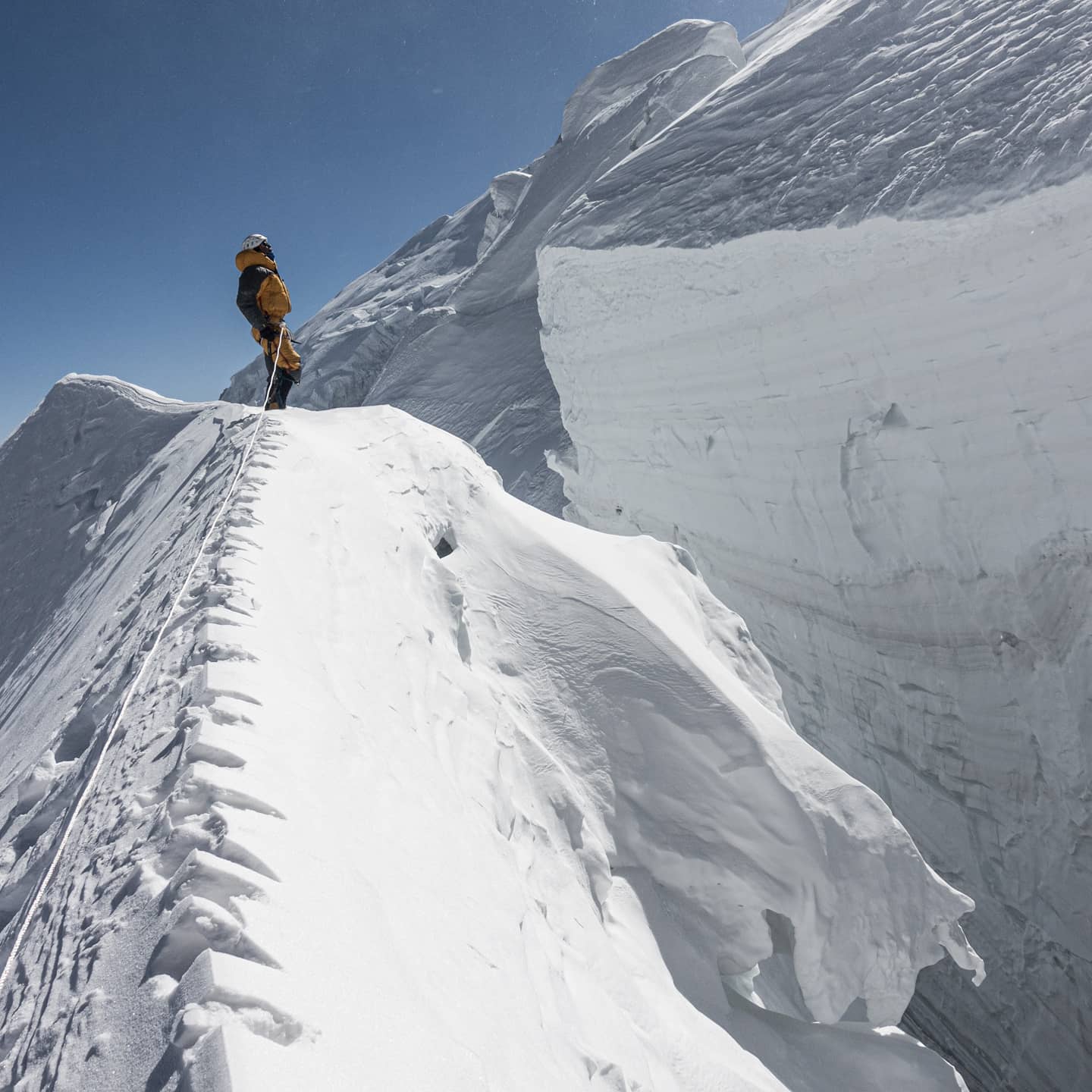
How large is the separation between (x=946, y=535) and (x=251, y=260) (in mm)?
4938

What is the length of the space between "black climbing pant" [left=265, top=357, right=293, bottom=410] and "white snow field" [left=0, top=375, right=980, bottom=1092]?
40cm

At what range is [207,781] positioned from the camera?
1256mm

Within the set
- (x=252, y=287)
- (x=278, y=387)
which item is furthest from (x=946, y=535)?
(x=252, y=287)

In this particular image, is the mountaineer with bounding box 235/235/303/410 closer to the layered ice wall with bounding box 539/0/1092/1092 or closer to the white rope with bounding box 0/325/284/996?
the white rope with bounding box 0/325/284/996

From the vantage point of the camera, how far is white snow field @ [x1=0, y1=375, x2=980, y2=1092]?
3.41ft

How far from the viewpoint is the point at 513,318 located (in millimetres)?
13484

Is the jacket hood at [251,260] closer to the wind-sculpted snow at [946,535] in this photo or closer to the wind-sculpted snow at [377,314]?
the wind-sculpted snow at [946,535]

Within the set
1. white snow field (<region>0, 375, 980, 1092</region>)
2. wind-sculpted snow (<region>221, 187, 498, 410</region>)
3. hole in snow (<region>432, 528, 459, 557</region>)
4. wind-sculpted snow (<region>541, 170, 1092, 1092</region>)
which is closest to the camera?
white snow field (<region>0, 375, 980, 1092</region>)

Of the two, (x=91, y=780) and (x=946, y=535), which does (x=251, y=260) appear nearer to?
(x=91, y=780)

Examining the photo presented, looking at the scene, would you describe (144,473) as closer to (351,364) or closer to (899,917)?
(899,917)

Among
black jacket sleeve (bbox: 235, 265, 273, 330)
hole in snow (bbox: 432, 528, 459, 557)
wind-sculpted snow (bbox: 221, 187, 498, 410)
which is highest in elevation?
wind-sculpted snow (bbox: 221, 187, 498, 410)

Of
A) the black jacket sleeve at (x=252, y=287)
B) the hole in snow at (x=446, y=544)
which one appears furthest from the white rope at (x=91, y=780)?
the black jacket sleeve at (x=252, y=287)

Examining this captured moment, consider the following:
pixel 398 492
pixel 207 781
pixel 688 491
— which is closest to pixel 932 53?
pixel 688 491

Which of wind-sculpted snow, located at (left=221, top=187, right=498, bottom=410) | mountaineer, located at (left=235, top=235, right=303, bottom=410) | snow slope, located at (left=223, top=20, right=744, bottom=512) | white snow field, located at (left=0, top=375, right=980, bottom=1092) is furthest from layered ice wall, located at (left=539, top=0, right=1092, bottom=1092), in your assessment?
wind-sculpted snow, located at (left=221, top=187, right=498, bottom=410)
